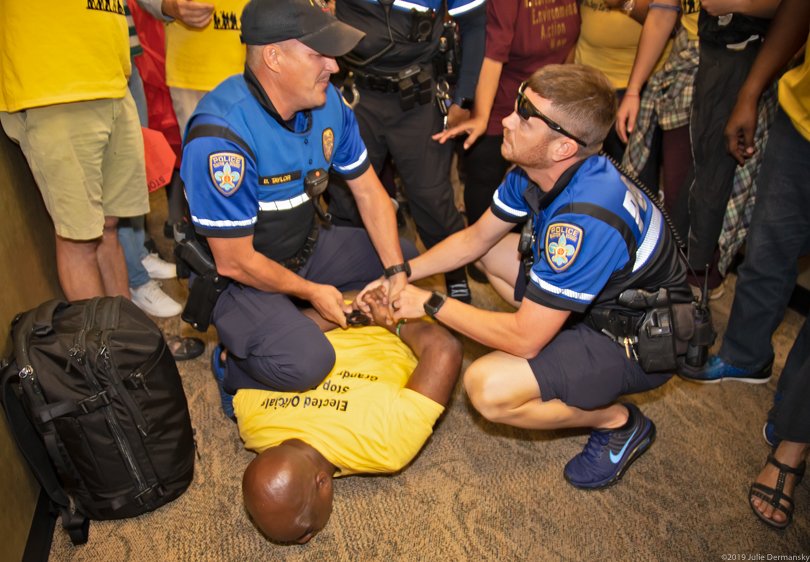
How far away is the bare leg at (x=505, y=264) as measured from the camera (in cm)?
210

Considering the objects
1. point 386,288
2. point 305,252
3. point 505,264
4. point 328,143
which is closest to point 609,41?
point 505,264

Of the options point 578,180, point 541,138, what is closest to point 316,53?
point 541,138

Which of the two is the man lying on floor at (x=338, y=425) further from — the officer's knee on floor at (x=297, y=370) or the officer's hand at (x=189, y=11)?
the officer's hand at (x=189, y=11)

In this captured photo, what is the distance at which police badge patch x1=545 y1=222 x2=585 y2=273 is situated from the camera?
146 centimetres

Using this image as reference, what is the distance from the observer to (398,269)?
206cm

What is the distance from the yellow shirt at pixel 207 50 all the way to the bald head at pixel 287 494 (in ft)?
5.27

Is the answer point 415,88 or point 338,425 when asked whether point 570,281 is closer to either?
point 338,425

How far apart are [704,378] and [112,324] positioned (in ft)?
7.22

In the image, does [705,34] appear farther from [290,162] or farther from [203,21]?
[203,21]

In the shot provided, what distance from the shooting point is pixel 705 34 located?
2189 mm

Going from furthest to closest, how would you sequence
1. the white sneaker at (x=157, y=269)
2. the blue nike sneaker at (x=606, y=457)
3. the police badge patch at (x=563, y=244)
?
the white sneaker at (x=157, y=269)
the blue nike sneaker at (x=606, y=457)
the police badge patch at (x=563, y=244)

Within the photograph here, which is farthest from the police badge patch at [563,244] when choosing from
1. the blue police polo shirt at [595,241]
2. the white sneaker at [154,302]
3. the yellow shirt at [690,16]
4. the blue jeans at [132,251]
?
the blue jeans at [132,251]

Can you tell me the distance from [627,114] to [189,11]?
1958 millimetres

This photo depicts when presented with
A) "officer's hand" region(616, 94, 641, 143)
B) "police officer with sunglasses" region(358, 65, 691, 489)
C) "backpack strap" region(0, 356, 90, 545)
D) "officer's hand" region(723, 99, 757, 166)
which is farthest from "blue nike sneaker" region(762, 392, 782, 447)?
"backpack strap" region(0, 356, 90, 545)
